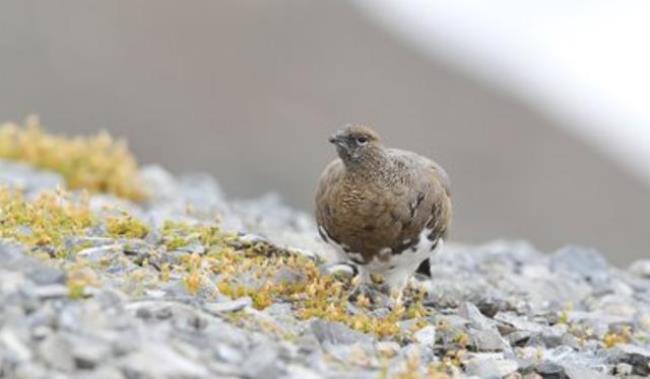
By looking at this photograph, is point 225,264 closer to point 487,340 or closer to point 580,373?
point 487,340

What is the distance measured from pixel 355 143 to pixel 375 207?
1.35ft

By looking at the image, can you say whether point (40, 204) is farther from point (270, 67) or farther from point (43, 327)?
point (270, 67)

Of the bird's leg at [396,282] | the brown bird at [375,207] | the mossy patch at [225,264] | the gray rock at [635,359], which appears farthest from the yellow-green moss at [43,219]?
the gray rock at [635,359]

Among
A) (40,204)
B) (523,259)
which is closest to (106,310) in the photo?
(40,204)

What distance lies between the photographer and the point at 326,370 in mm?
6586

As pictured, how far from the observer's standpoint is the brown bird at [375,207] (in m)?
8.27

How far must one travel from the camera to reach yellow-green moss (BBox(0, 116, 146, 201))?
14.0 metres

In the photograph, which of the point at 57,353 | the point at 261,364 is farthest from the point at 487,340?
the point at 57,353

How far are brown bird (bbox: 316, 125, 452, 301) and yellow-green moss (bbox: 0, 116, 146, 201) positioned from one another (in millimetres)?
5707

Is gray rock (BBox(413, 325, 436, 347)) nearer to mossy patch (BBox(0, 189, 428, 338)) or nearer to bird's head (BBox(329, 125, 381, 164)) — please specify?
mossy patch (BBox(0, 189, 428, 338))

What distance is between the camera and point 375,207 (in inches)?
326

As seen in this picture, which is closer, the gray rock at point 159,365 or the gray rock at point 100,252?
the gray rock at point 159,365

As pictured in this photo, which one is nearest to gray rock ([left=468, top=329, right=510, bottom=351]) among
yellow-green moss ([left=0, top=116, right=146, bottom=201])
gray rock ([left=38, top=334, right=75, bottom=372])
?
gray rock ([left=38, top=334, right=75, bottom=372])

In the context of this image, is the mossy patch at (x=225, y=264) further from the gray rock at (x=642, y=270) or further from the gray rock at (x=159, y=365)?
the gray rock at (x=642, y=270)
